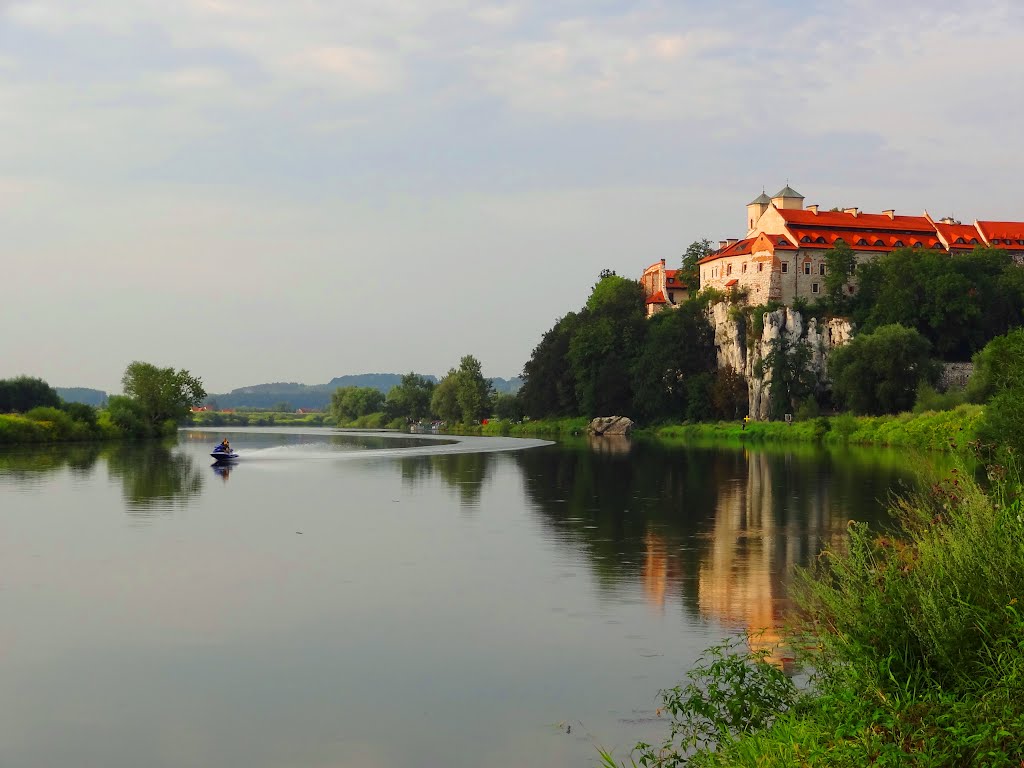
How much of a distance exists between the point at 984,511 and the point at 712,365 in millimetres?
100301

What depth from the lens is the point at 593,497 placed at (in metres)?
36.7

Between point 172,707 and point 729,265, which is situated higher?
point 729,265

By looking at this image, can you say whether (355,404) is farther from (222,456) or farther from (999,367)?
(999,367)

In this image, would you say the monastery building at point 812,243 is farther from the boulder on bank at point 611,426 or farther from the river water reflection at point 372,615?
the river water reflection at point 372,615

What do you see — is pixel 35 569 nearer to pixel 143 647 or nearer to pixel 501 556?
pixel 143 647

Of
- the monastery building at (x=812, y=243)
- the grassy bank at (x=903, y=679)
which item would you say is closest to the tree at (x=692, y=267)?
the monastery building at (x=812, y=243)

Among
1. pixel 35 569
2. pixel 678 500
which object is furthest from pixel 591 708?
pixel 678 500

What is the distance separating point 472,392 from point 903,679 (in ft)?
425

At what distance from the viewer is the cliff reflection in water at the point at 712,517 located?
18.8 meters

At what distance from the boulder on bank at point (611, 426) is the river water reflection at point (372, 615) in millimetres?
68474

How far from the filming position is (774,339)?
3831 inches

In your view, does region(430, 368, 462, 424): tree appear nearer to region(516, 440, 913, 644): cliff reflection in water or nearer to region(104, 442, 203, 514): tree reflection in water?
region(104, 442, 203, 514): tree reflection in water

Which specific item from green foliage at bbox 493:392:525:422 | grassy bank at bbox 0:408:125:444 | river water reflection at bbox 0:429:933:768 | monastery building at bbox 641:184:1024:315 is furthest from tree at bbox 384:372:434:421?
river water reflection at bbox 0:429:933:768

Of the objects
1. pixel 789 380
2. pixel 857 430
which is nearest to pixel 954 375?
pixel 789 380
